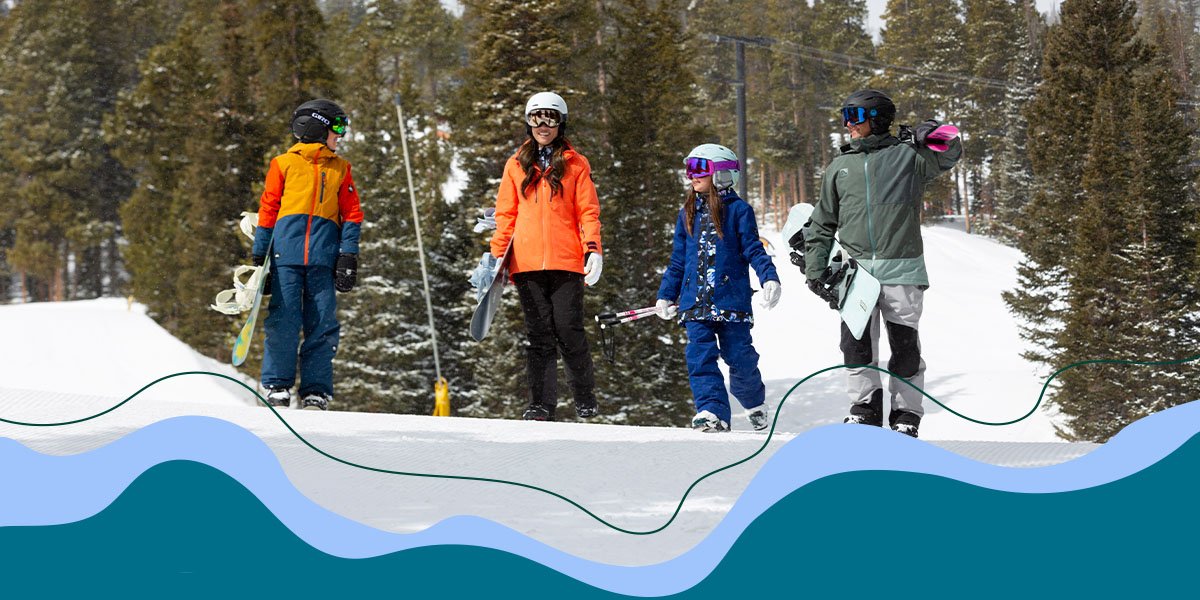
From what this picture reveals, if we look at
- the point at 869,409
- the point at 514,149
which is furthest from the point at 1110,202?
the point at 869,409

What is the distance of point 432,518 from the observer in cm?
279

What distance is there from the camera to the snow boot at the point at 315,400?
19.3ft

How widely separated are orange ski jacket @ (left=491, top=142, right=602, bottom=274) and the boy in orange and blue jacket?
0.79 meters

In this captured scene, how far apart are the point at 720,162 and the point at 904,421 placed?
2.17m

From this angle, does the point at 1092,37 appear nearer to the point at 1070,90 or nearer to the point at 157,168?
the point at 1070,90

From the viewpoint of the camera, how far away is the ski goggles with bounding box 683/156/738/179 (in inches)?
210

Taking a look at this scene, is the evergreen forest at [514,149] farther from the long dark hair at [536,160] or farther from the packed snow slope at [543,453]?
the long dark hair at [536,160]

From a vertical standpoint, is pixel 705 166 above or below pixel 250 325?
above

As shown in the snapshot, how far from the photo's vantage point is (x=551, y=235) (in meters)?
5.70

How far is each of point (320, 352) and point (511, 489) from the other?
10.6ft

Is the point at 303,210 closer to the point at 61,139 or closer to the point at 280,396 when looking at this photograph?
the point at 280,396

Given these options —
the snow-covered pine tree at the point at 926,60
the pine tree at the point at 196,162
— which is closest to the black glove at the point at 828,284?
the pine tree at the point at 196,162

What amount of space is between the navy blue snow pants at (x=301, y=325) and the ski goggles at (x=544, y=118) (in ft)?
4.43

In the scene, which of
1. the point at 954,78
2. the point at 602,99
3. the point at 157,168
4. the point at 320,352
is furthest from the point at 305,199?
the point at 954,78
